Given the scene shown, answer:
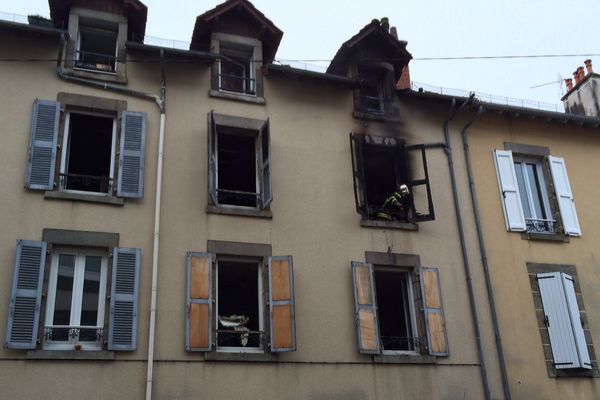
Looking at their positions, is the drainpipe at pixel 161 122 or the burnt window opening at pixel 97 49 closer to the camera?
the drainpipe at pixel 161 122

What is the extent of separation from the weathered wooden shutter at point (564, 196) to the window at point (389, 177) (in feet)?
10.2

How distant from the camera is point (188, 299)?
36.3ft

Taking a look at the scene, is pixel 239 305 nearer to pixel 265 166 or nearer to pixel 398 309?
pixel 265 166

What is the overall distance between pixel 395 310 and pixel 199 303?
13.3 feet

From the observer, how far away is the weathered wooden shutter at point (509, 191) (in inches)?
550

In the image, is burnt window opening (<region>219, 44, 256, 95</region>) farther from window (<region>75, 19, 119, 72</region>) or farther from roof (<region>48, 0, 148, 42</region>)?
window (<region>75, 19, 119, 72</region>)

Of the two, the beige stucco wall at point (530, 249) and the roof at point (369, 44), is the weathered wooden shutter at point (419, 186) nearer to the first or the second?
the beige stucco wall at point (530, 249)

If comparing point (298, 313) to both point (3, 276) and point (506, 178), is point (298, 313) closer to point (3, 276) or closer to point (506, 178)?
point (3, 276)

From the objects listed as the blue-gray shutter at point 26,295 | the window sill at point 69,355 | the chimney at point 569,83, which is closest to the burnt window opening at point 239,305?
the window sill at point 69,355

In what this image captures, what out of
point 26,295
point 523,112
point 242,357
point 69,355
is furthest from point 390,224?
point 26,295

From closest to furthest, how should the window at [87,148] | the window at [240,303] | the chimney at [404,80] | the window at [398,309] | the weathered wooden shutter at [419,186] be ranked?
the window at [240,303] < the window at [87,148] < the window at [398,309] < the weathered wooden shutter at [419,186] < the chimney at [404,80]

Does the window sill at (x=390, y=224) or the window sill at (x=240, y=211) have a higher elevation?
the window sill at (x=240, y=211)

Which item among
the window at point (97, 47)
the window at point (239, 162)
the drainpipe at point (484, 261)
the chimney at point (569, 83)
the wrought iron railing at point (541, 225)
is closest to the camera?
the window at point (239, 162)

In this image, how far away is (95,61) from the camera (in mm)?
13016
